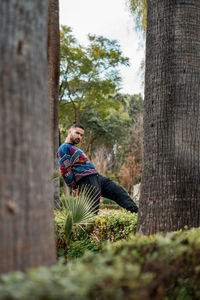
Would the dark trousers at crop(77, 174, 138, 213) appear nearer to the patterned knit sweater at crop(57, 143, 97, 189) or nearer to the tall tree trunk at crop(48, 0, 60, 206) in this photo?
the patterned knit sweater at crop(57, 143, 97, 189)

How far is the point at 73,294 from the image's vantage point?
1258 millimetres

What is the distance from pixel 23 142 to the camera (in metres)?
1.69

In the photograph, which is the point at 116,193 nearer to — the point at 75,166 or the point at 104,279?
the point at 75,166

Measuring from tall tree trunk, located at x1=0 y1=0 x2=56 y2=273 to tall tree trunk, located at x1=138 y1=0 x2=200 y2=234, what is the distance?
6.00 feet

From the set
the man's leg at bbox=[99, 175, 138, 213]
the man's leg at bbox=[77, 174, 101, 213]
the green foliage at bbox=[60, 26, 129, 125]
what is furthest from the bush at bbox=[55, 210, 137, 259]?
the green foliage at bbox=[60, 26, 129, 125]

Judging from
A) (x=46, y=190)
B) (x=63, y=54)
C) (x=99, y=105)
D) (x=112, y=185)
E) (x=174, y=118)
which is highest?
(x=63, y=54)

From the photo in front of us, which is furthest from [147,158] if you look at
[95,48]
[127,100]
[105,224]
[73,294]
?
[127,100]

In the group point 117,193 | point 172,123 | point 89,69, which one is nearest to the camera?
point 172,123

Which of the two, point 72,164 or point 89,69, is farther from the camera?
point 89,69

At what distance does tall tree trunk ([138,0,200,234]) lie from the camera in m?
3.32

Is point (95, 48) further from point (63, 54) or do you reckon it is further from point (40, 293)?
point (40, 293)

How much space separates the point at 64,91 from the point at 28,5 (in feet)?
57.6

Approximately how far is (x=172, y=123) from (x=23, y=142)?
2104 millimetres

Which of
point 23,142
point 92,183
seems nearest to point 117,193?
point 92,183
